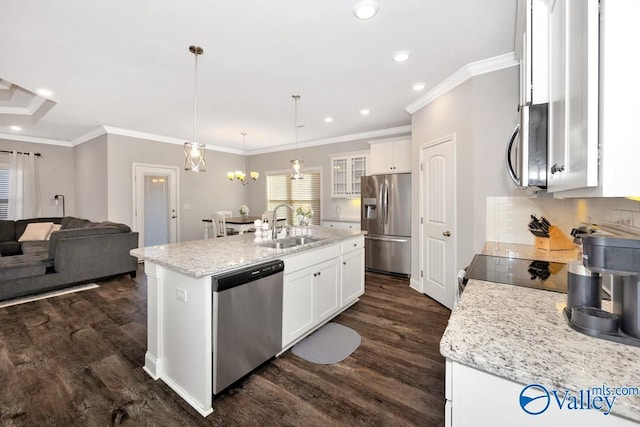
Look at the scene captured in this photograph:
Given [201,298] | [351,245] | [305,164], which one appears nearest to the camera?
[201,298]

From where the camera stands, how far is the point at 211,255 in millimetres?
1998

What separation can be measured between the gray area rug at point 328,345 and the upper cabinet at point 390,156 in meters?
2.89

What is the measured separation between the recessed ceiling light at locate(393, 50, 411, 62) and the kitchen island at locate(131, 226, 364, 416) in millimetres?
1880

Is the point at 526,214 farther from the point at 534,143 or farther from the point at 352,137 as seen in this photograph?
the point at 352,137

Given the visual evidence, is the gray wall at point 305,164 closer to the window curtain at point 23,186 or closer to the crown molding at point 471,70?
the crown molding at point 471,70

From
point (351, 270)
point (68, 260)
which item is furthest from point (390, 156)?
point (68, 260)

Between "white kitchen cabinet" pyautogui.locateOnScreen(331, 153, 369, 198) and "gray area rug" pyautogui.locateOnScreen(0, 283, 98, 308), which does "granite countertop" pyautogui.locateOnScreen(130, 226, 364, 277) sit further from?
"white kitchen cabinet" pyautogui.locateOnScreen(331, 153, 369, 198)

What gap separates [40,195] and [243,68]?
6131 millimetres

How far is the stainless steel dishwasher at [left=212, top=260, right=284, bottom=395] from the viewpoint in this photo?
67.3 inches

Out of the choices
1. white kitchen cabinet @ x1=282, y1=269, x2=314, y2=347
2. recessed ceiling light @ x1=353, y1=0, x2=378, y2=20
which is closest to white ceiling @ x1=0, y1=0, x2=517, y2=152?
recessed ceiling light @ x1=353, y1=0, x2=378, y2=20

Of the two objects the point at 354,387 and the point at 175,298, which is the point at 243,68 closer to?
the point at 175,298

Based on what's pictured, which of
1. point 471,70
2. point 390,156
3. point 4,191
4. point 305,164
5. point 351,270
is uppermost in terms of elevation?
point 471,70

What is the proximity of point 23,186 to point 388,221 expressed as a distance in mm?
7399

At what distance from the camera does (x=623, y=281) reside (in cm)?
78
